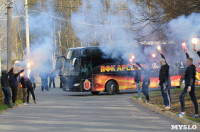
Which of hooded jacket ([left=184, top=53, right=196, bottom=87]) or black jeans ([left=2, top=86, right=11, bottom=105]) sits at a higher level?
hooded jacket ([left=184, top=53, right=196, bottom=87])

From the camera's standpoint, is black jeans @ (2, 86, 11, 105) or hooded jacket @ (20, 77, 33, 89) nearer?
black jeans @ (2, 86, 11, 105)

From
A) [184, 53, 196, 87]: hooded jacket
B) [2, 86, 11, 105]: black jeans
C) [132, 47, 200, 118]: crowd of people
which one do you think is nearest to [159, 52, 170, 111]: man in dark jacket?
[132, 47, 200, 118]: crowd of people

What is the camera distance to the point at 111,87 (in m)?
28.2

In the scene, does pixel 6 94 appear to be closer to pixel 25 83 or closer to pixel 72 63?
pixel 25 83

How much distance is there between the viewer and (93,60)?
27859 millimetres

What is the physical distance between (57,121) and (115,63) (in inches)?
653

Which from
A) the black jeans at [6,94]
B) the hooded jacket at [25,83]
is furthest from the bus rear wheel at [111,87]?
the black jeans at [6,94]

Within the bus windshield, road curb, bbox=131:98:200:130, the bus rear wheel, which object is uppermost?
the bus windshield

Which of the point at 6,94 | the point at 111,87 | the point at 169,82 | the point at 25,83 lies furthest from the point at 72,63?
the point at 169,82

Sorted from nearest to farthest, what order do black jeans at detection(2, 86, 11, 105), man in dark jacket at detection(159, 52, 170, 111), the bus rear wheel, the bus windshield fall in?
1. man in dark jacket at detection(159, 52, 170, 111)
2. black jeans at detection(2, 86, 11, 105)
3. the bus windshield
4. the bus rear wheel

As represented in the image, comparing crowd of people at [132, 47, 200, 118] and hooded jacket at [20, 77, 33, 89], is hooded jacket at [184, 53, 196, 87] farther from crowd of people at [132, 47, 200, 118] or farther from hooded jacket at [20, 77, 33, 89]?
hooded jacket at [20, 77, 33, 89]

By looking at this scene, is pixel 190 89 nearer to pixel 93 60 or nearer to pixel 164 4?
pixel 164 4

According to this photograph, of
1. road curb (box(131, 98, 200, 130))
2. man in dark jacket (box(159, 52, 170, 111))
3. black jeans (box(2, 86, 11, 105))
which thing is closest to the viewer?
road curb (box(131, 98, 200, 130))

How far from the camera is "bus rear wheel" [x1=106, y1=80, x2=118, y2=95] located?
92.1 feet
